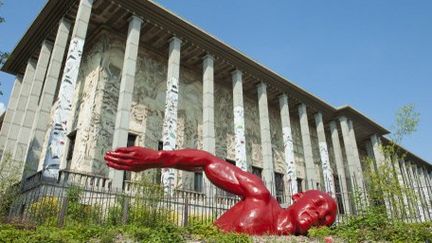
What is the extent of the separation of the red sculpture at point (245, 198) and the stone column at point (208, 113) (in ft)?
32.1

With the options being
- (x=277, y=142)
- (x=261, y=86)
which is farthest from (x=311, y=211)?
(x=277, y=142)

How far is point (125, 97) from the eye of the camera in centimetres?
1723

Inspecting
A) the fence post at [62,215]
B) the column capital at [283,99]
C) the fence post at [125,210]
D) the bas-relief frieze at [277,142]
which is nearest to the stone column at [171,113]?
the fence post at [125,210]

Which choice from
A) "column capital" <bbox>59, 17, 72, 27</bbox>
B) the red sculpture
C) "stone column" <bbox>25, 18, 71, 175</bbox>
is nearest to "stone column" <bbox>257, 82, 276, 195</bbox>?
"stone column" <bbox>25, 18, 71, 175</bbox>

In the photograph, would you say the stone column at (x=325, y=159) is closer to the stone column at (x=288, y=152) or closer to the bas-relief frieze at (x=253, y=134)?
the stone column at (x=288, y=152)

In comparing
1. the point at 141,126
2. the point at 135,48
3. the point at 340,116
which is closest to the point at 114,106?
the point at 141,126

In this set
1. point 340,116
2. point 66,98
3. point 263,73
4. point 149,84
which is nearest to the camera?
point 66,98

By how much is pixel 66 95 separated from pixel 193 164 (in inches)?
383

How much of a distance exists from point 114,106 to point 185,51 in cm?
606

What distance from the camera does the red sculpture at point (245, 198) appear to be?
8.15 meters

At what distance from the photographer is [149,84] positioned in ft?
70.7

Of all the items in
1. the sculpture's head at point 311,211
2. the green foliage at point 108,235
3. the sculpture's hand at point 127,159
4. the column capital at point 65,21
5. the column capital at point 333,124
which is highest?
the column capital at point 65,21

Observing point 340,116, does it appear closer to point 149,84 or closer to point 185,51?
point 185,51

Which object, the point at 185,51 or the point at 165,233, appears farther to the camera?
the point at 185,51
